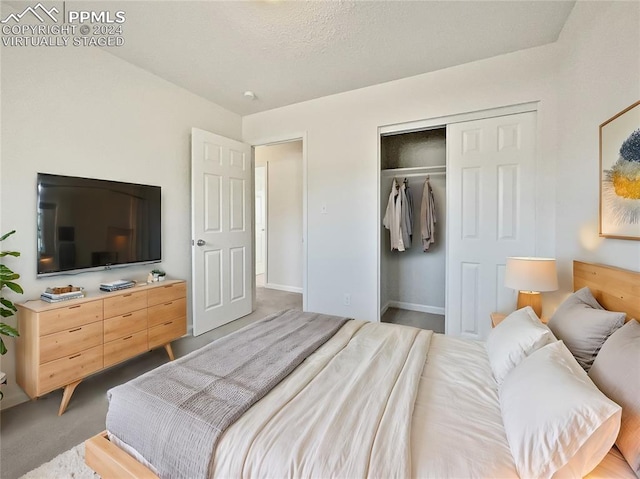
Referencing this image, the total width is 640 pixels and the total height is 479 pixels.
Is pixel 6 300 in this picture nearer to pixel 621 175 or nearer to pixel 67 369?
pixel 67 369

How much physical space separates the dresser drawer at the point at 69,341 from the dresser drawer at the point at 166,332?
39cm

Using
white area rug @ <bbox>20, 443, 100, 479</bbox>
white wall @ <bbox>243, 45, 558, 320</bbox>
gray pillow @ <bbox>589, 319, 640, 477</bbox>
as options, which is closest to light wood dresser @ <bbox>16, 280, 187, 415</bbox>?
white area rug @ <bbox>20, 443, 100, 479</bbox>

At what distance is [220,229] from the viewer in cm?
321

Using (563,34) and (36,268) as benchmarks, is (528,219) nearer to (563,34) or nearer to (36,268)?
(563,34)

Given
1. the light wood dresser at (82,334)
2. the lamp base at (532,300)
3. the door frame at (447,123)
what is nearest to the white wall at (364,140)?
the door frame at (447,123)

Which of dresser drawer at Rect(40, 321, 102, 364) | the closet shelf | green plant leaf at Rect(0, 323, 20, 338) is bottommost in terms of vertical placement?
dresser drawer at Rect(40, 321, 102, 364)

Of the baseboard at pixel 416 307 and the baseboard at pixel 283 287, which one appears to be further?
the baseboard at pixel 283 287

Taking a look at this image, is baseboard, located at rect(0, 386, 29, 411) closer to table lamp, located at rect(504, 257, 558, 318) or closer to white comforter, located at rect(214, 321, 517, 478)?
white comforter, located at rect(214, 321, 517, 478)

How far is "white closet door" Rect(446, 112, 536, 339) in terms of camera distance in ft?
7.82

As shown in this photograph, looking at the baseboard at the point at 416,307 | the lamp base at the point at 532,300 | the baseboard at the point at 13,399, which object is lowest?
the baseboard at the point at 13,399

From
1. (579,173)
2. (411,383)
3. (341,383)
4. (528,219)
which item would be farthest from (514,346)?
(528,219)

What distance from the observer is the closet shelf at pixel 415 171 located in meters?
3.37

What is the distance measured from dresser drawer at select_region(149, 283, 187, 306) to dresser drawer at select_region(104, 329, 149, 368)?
0.24m

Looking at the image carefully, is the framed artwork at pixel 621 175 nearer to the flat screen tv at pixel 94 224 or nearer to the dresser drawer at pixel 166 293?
the dresser drawer at pixel 166 293
